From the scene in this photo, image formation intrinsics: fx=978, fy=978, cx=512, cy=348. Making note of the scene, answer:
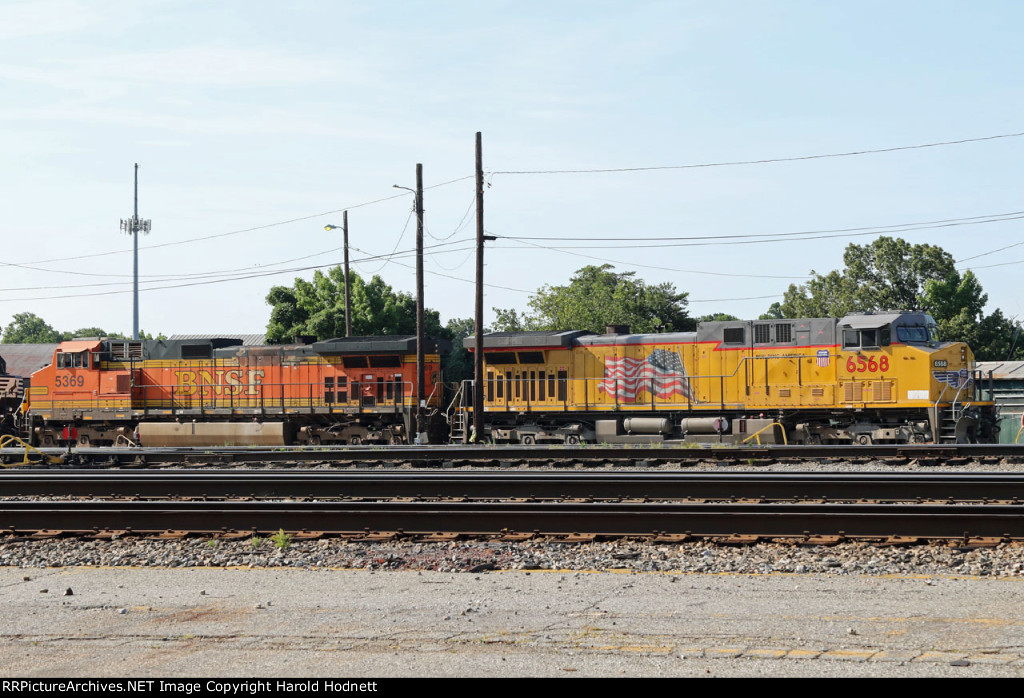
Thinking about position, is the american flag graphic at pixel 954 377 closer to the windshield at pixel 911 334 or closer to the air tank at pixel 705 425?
the windshield at pixel 911 334

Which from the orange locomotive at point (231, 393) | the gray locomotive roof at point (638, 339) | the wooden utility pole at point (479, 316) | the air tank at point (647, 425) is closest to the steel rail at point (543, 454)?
the air tank at point (647, 425)

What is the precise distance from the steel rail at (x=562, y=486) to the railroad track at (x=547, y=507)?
20 mm

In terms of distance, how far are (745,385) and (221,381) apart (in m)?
15.0

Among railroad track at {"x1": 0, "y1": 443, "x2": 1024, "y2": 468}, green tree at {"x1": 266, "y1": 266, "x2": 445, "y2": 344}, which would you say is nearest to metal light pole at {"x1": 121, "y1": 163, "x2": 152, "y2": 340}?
green tree at {"x1": 266, "y1": 266, "x2": 445, "y2": 344}

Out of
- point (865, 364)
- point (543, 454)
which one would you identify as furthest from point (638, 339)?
point (543, 454)

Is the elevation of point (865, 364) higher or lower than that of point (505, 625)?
higher

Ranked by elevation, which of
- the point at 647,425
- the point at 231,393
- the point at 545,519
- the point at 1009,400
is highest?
the point at 231,393

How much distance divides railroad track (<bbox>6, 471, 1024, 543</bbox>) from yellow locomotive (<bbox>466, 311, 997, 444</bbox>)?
8.29 metres

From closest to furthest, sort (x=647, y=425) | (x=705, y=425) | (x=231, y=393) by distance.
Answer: (x=705, y=425) → (x=647, y=425) → (x=231, y=393)

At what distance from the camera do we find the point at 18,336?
143375 mm

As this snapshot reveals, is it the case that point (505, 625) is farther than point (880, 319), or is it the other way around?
point (880, 319)

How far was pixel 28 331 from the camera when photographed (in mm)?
145250

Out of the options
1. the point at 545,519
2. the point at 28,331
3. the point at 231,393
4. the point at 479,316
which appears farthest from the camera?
the point at 28,331

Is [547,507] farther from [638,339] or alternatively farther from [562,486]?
[638,339]
